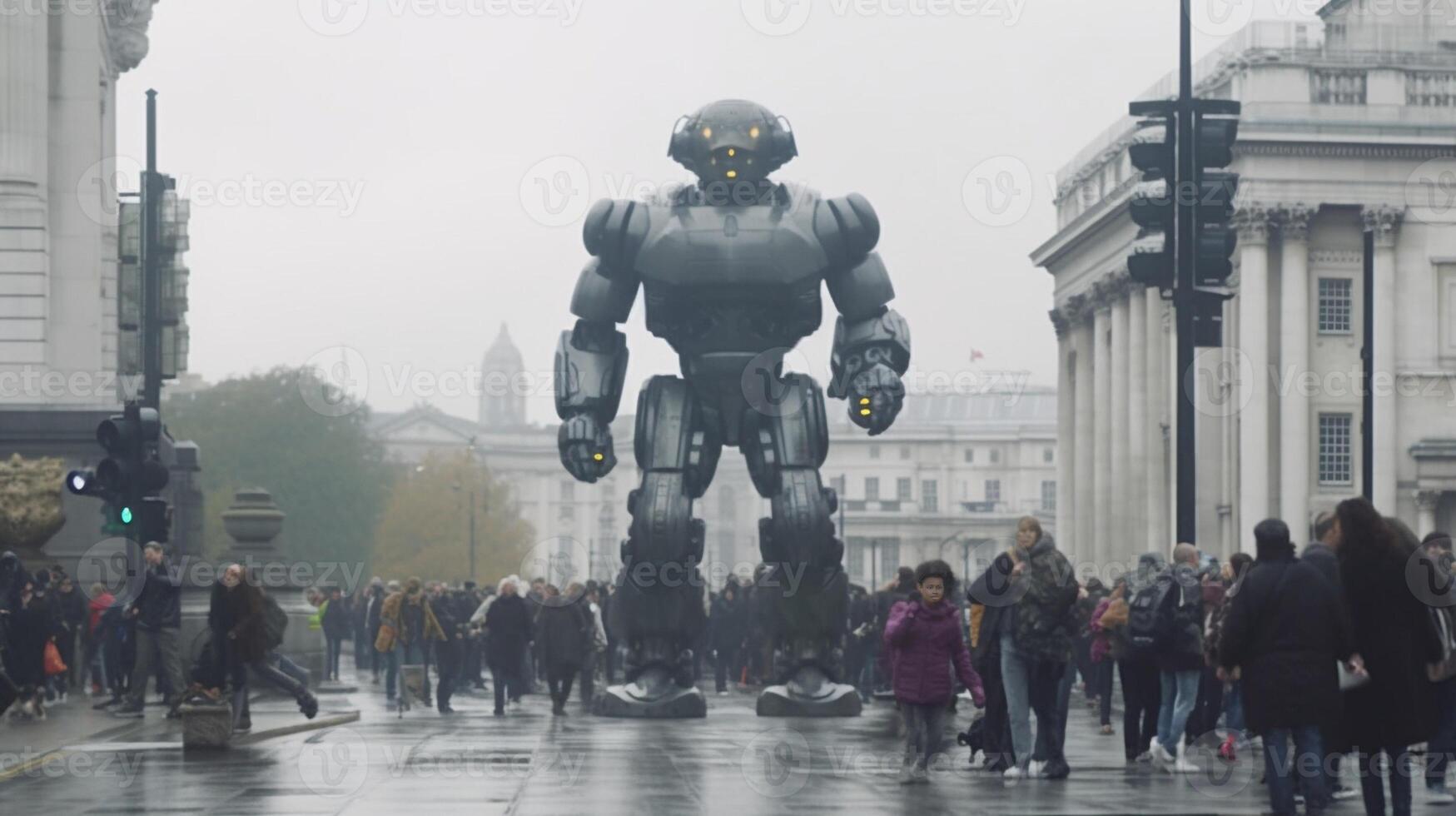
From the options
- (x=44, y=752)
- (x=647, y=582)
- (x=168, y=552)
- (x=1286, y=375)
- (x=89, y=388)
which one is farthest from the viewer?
(x=1286, y=375)

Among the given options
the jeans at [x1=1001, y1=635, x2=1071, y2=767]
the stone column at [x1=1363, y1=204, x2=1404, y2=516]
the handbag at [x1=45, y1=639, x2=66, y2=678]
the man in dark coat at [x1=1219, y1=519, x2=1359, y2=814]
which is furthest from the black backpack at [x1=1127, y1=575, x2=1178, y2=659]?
the stone column at [x1=1363, y1=204, x2=1404, y2=516]

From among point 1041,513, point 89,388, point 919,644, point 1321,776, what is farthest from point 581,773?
point 1041,513

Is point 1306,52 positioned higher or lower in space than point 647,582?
higher

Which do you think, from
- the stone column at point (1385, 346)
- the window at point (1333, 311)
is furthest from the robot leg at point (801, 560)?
the window at point (1333, 311)

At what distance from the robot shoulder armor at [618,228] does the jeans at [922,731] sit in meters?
6.46

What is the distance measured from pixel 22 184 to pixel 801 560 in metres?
20.3

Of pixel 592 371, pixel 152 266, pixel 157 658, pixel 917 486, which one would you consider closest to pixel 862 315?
pixel 592 371

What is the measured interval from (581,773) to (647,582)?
5646 millimetres

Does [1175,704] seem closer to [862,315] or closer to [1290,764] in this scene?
[1290,764]

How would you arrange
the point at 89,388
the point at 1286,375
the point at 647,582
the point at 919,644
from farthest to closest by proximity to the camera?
the point at 1286,375, the point at 89,388, the point at 647,582, the point at 919,644

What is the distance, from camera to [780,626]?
22.8m

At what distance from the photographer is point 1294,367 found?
243 feet

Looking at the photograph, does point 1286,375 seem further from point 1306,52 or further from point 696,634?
point 696,634

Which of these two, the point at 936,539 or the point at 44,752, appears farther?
the point at 936,539
